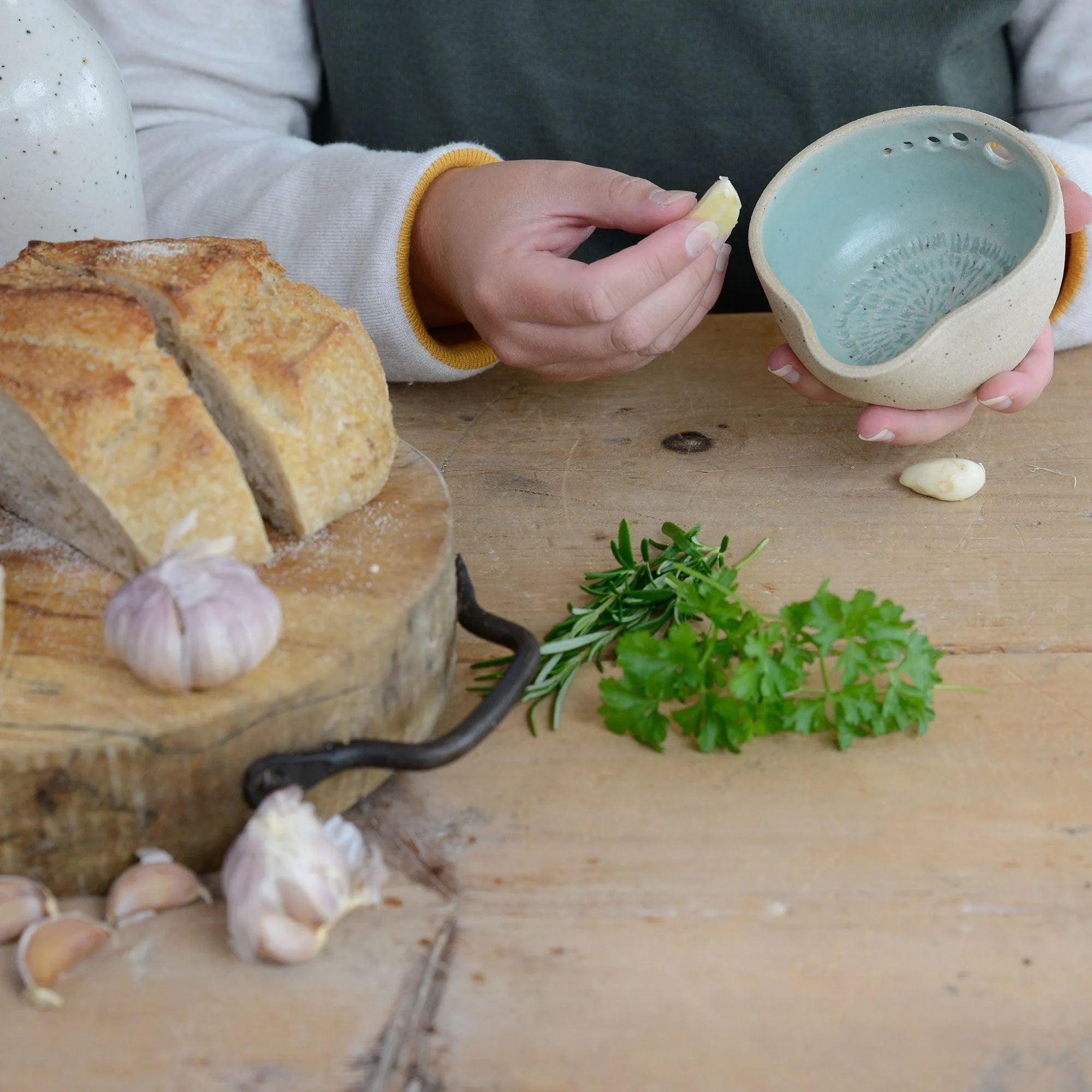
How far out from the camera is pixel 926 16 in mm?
1451

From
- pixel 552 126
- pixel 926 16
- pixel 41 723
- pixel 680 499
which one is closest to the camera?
pixel 41 723

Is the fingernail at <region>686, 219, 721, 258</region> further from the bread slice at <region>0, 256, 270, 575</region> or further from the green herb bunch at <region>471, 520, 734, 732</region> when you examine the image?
the bread slice at <region>0, 256, 270, 575</region>

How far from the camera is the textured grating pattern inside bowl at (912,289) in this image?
3.89ft

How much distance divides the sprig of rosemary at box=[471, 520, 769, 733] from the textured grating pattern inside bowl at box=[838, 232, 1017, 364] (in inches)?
10.8

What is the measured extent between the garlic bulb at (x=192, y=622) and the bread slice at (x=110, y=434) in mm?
75

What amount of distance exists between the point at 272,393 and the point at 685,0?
33.7 inches

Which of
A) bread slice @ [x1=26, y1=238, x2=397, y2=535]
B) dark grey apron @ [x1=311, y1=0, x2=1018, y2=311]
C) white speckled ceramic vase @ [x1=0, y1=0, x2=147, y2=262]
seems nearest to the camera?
bread slice @ [x1=26, y1=238, x2=397, y2=535]

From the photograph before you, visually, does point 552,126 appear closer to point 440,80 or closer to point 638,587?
point 440,80

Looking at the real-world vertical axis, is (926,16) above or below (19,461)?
above

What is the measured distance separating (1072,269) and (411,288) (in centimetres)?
70

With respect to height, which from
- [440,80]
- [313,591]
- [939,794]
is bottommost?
[939,794]

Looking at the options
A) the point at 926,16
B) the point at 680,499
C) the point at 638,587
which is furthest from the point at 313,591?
the point at 926,16

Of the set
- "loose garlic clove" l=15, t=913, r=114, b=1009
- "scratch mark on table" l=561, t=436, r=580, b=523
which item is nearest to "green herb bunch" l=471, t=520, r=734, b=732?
"scratch mark on table" l=561, t=436, r=580, b=523

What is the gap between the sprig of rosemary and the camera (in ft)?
3.10
